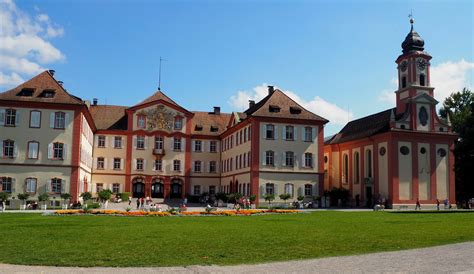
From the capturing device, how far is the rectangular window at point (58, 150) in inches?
1795

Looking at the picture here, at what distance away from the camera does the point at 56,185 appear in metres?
45.2

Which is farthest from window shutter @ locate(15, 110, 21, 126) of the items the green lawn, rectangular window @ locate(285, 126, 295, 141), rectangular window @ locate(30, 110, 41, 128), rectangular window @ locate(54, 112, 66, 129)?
the green lawn

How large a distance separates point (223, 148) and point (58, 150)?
23.5 meters

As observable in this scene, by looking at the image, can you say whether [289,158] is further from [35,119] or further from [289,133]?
[35,119]

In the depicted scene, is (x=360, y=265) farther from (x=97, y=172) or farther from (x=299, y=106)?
(x=97, y=172)

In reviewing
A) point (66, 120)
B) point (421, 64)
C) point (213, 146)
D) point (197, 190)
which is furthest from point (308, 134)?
point (66, 120)

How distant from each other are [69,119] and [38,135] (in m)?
3.10

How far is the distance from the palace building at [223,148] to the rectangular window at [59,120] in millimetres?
52

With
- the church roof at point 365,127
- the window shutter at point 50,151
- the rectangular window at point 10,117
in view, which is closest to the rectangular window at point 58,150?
the window shutter at point 50,151

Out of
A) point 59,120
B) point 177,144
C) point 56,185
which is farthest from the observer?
point 177,144

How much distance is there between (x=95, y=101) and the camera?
6675 cm

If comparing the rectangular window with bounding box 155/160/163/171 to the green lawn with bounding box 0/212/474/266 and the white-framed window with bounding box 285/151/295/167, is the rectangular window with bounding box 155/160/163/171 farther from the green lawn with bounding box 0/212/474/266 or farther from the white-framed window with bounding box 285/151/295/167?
the green lawn with bounding box 0/212/474/266

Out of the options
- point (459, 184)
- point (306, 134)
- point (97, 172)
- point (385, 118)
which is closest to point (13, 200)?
point (97, 172)

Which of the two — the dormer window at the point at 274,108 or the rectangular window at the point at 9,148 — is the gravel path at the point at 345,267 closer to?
the rectangular window at the point at 9,148
